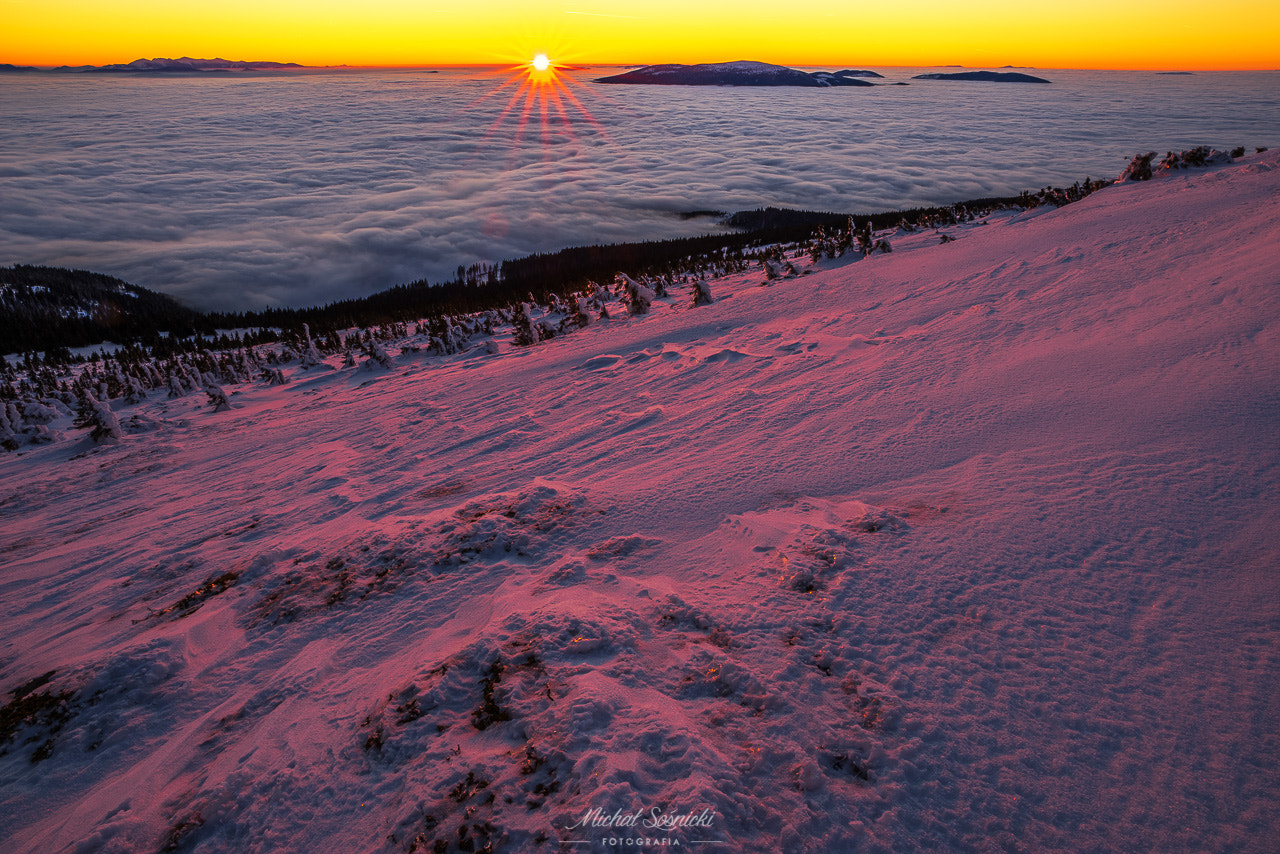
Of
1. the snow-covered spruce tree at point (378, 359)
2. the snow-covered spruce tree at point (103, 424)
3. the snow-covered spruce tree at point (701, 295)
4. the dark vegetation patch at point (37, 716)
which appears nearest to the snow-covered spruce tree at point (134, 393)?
the snow-covered spruce tree at point (103, 424)

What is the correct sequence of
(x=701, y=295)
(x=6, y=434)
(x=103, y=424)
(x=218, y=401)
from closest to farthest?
1. (x=103, y=424)
2. (x=6, y=434)
3. (x=218, y=401)
4. (x=701, y=295)

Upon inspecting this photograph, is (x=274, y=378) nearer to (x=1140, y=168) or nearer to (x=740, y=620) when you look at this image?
(x=740, y=620)

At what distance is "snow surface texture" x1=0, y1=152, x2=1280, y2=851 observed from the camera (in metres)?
1.67

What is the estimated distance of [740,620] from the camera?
7.95 ft

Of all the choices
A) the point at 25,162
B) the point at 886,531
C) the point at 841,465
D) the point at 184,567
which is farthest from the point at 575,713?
the point at 25,162

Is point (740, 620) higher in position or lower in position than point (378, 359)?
lower

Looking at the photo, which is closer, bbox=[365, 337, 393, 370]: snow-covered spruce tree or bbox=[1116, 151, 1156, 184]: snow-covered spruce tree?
bbox=[365, 337, 393, 370]: snow-covered spruce tree

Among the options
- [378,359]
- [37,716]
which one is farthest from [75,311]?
[37,716]

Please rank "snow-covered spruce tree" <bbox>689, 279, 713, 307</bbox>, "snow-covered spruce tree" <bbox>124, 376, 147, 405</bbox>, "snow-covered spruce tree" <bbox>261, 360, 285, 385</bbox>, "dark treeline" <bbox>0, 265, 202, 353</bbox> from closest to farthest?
1. "snow-covered spruce tree" <bbox>689, 279, 713, 307</bbox>
2. "snow-covered spruce tree" <bbox>124, 376, 147, 405</bbox>
3. "snow-covered spruce tree" <bbox>261, 360, 285, 385</bbox>
4. "dark treeline" <bbox>0, 265, 202, 353</bbox>

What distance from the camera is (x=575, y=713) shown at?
6.55 ft

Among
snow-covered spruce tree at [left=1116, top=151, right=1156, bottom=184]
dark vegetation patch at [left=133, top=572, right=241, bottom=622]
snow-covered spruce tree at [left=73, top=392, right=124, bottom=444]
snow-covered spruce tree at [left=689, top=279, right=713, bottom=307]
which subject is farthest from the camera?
snow-covered spruce tree at [left=1116, top=151, right=1156, bottom=184]

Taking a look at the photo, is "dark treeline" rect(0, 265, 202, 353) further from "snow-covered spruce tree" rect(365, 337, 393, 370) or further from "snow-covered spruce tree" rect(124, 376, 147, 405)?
"snow-covered spruce tree" rect(365, 337, 393, 370)

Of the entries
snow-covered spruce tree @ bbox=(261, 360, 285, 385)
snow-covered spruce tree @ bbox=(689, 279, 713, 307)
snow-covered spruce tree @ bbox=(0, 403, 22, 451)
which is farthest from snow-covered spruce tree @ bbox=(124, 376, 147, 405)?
snow-covered spruce tree @ bbox=(689, 279, 713, 307)

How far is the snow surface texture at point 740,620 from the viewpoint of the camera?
1665mm
